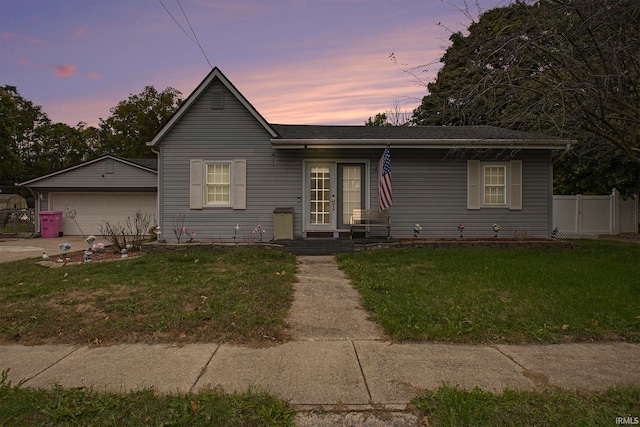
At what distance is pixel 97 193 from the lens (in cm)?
1786

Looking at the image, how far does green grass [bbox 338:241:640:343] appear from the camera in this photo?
4449mm

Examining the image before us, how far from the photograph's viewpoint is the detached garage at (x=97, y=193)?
17453mm

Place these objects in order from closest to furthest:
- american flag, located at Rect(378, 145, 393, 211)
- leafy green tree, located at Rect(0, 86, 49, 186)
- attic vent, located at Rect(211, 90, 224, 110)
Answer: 1. american flag, located at Rect(378, 145, 393, 211)
2. attic vent, located at Rect(211, 90, 224, 110)
3. leafy green tree, located at Rect(0, 86, 49, 186)

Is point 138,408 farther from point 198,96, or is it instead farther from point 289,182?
point 198,96

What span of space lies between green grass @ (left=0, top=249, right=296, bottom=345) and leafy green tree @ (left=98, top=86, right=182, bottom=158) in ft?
95.1

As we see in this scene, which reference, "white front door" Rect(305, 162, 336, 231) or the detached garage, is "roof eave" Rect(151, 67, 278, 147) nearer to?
"white front door" Rect(305, 162, 336, 231)

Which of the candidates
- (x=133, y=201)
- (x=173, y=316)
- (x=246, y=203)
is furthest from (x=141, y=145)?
(x=173, y=316)

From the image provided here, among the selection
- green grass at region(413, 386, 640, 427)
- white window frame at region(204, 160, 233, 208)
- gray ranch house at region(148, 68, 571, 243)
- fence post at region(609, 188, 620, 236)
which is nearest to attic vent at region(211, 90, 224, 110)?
gray ranch house at region(148, 68, 571, 243)

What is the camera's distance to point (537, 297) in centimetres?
570

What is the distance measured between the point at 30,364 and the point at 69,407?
1.29 m

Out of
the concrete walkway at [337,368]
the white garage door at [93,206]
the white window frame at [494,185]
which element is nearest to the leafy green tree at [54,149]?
the white garage door at [93,206]

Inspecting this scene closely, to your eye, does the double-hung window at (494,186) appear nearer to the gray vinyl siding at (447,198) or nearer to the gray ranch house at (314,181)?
the gray ranch house at (314,181)

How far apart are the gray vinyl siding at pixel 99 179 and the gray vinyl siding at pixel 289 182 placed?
6.89 metres

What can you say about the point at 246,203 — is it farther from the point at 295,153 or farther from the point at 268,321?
the point at 268,321
